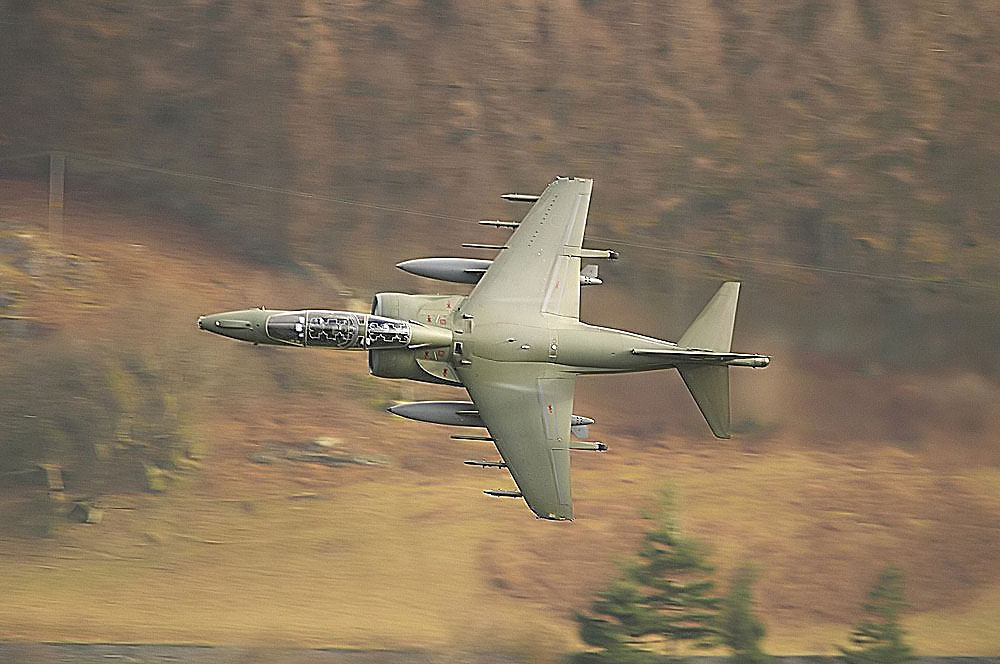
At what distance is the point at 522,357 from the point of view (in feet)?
45.3

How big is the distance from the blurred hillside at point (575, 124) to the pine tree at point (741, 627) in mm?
4356

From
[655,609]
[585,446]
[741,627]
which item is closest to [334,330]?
[585,446]

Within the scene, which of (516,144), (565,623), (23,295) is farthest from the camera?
(516,144)

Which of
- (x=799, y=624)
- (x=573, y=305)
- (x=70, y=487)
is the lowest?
(x=799, y=624)

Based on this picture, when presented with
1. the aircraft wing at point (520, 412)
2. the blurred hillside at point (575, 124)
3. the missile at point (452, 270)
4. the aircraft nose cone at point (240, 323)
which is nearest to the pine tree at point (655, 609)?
the aircraft wing at point (520, 412)

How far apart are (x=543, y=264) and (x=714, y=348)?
2.16 m

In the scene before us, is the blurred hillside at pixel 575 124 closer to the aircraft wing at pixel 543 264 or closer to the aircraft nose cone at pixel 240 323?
the aircraft wing at pixel 543 264

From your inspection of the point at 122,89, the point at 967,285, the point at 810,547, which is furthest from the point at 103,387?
the point at 967,285

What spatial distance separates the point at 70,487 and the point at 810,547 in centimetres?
983

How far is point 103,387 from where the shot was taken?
16.8 metres

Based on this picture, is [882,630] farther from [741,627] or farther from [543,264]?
[543,264]

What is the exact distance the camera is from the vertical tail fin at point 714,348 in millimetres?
13750

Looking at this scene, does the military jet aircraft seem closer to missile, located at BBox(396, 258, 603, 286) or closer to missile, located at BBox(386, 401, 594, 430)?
missile, located at BBox(386, 401, 594, 430)

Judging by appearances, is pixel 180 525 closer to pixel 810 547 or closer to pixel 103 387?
pixel 103 387
